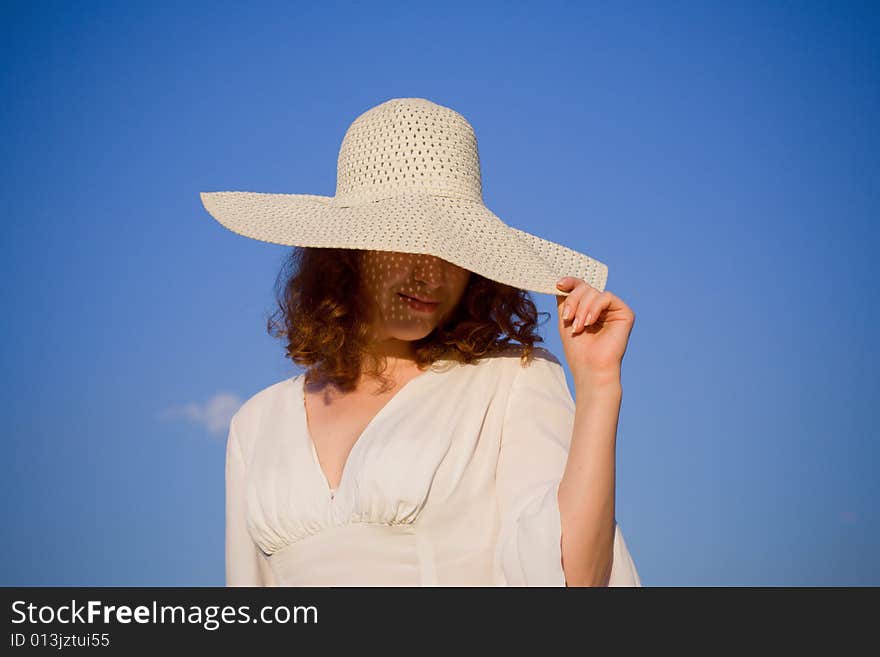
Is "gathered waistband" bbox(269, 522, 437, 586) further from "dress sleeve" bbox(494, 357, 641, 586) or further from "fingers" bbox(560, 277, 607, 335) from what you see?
"fingers" bbox(560, 277, 607, 335)

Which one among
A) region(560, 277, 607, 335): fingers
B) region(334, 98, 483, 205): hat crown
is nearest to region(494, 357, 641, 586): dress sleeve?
region(560, 277, 607, 335): fingers

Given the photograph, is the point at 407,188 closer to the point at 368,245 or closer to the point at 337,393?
the point at 368,245

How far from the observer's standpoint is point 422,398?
216 centimetres

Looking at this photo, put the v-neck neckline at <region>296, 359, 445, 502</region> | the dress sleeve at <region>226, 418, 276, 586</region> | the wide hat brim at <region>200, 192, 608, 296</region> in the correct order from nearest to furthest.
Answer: the wide hat brim at <region>200, 192, 608, 296</region>
the v-neck neckline at <region>296, 359, 445, 502</region>
the dress sleeve at <region>226, 418, 276, 586</region>

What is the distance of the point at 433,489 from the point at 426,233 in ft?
1.72

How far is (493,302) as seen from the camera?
2.25 meters

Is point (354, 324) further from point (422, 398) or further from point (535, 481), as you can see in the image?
point (535, 481)

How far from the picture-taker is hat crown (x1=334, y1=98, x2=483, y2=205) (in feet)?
7.00

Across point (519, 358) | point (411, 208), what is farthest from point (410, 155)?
point (519, 358)

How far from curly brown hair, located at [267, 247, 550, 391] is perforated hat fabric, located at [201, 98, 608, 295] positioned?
6.6 inches

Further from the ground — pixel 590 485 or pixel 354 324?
pixel 354 324
